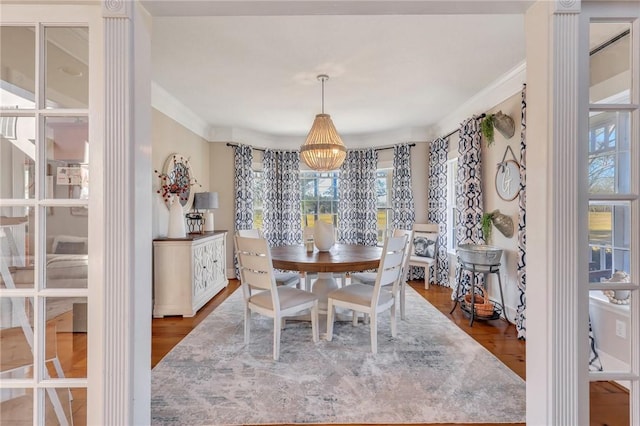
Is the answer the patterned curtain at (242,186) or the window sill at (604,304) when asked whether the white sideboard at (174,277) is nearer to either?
the patterned curtain at (242,186)

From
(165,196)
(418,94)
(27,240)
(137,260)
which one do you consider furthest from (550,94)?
(165,196)

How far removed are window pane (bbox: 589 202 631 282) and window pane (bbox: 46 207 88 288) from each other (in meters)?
2.13

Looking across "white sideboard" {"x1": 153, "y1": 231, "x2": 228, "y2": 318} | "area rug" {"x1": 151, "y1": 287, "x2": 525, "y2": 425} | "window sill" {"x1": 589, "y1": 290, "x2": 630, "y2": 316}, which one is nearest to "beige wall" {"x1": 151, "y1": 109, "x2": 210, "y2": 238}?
"white sideboard" {"x1": 153, "y1": 231, "x2": 228, "y2": 318}

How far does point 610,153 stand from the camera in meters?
1.24

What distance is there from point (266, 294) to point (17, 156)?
6.32 ft

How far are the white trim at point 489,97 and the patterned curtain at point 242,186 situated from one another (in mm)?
3361

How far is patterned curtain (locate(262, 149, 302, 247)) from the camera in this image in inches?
225

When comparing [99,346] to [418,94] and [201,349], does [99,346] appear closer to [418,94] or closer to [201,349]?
[201,349]

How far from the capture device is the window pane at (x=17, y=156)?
1.24m

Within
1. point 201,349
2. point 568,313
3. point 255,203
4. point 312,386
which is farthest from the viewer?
point 255,203

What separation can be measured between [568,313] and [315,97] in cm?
332

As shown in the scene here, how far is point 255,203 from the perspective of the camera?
574 centimetres

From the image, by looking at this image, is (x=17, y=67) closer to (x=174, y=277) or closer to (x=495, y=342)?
(x=174, y=277)

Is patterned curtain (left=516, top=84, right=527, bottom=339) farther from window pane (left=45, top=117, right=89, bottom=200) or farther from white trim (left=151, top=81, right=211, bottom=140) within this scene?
white trim (left=151, top=81, right=211, bottom=140)
